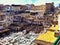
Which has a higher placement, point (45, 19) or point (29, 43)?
point (45, 19)

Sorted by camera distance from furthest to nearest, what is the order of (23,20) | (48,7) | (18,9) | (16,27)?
(18,9) → (48,7) → (23,20) → (16,27)

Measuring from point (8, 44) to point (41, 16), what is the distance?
451 centimetres

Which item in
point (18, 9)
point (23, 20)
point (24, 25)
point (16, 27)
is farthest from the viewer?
point (18, 9)

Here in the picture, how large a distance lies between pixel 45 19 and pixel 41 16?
792 mm

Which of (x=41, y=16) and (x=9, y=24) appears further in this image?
(x=41, y=16)

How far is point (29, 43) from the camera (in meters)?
5.54

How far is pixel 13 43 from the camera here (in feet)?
18.9

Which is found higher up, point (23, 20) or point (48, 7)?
point (48, 7)

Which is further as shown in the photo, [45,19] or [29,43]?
[45,19]

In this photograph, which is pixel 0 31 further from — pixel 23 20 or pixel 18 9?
pixel 18 9

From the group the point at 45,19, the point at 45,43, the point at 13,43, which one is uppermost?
the point at 45,43

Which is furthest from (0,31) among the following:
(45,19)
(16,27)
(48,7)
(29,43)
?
(48,7)

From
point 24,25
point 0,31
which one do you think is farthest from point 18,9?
point 0,31

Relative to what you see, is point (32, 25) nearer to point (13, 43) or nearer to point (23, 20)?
point (23, 20)
